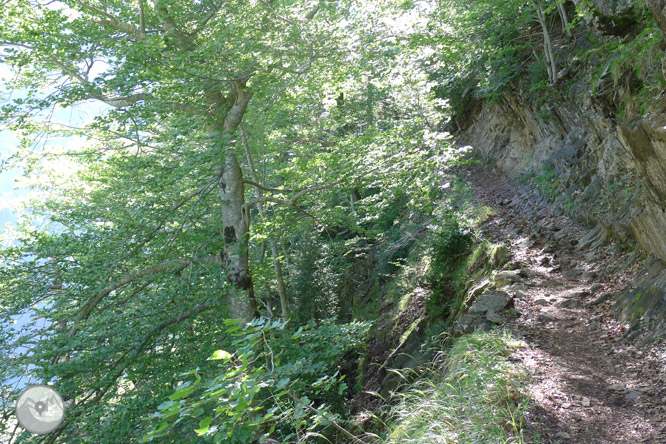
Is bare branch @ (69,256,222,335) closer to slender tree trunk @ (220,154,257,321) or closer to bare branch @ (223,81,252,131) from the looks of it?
slender tree trunk @ (220,154,257,321)

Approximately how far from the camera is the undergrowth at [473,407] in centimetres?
310

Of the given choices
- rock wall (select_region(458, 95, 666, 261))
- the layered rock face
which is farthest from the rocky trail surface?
rock wall (select_region(458, 95, 666, 261))

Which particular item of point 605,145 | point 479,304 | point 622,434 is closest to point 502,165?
point 605,145

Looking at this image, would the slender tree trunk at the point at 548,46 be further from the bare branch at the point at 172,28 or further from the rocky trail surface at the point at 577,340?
the bare branch at the point at 172,28

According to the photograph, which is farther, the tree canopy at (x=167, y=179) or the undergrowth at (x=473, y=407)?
the tree canopy at (x=167, y=179)

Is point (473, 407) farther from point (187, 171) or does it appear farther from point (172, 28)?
point (172, 28)

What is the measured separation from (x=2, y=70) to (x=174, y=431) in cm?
836

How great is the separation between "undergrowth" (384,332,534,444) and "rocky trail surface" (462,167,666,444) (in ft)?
0.61

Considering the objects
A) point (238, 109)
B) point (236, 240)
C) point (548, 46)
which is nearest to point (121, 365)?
point (236, 240)

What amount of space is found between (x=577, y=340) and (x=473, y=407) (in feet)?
8.37

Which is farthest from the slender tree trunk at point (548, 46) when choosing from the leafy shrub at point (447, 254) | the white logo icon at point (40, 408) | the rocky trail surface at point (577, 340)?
the white logo icon at point (40, 408)

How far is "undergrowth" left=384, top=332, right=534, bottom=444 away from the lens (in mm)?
3102

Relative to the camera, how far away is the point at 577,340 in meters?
5.21

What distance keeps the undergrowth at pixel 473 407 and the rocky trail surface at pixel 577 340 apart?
7.3 inches
